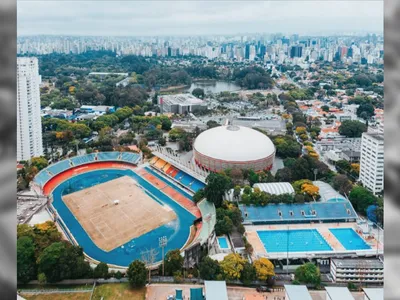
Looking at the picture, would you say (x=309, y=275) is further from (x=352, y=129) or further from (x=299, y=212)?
(x=352, y=129)

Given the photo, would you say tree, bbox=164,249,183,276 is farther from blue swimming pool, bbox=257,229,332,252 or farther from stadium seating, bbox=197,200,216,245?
blue swimming pool, bbox=257,229,332,252

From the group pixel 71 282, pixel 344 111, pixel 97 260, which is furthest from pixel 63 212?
pixel 344 111

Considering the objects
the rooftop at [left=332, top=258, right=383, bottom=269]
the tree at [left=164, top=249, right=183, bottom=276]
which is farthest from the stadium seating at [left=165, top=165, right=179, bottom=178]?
the rooftop at [left=332, top=258, right=383, bottom=269]

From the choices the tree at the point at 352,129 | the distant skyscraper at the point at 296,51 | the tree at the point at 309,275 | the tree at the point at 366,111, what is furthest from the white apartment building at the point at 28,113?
the distant skyscraper at the point at 296,51

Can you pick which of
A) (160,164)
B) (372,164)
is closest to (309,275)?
(372,164)

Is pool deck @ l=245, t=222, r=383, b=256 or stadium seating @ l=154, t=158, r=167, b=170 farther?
stadium seating @ l=154, t=158, r=167, b=170

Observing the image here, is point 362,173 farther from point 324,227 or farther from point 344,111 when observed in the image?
point 344,111

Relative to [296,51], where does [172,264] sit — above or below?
below

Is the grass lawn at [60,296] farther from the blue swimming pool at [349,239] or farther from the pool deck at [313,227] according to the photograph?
the blue swimming pool at [349,239]
